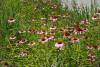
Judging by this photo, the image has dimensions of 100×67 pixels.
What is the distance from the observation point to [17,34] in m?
5.65

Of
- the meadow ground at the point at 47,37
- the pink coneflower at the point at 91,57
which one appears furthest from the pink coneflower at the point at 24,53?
the pink coneflower at the point at 91,57

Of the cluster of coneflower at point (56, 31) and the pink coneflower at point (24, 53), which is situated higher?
the cluster of coneflower at point (56, 31)

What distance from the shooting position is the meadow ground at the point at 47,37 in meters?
4.24

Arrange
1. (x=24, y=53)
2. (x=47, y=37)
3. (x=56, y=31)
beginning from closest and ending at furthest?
(x=47, y=37) → (x=24, y=53) → (x=56, y=31)

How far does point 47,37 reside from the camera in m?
4.23

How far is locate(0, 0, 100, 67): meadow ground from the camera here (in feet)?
13.9

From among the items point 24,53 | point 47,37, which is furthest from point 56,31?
point 47,37

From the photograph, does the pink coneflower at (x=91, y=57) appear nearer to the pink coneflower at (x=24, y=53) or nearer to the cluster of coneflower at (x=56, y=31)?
the cluster of coneflower at (x=56, y=31)

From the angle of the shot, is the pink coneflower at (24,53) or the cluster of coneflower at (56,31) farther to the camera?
the pink coneflower at (24,53)

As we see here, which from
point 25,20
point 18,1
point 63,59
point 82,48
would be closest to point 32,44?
point 82,48

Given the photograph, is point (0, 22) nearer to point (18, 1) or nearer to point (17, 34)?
point (17, 34)

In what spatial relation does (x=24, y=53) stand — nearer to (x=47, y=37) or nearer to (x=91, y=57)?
(x=47, y=37)

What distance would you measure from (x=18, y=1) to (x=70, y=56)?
385 cm

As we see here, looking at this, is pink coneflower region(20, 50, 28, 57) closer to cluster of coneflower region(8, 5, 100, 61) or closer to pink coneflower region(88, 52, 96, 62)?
cluster of coneflower region(8, 5, 100, 61)
